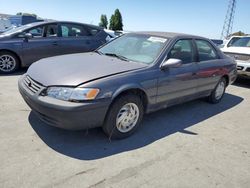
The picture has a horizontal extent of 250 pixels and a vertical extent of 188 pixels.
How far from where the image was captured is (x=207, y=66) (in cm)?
508

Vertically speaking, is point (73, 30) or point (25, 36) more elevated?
point (73, 30)

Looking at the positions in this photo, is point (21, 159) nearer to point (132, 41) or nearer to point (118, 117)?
point (118, 117)

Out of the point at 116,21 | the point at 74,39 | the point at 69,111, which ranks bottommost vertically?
the point at 69,111

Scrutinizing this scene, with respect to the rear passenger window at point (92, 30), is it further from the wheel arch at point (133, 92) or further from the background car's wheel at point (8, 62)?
the wheel arch at point (133, 92)

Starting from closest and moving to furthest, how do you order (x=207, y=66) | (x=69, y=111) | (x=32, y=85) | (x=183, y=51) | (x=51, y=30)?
(x=69, y=111) → (x=32, y=85) → (x=183, y=51) → (x=207, y=66) → (x=51, y=30)

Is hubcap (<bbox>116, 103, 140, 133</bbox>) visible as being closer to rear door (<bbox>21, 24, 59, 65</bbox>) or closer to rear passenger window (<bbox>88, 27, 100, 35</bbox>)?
rear door (<bbox>21, 24, 59, 65</bbox>)

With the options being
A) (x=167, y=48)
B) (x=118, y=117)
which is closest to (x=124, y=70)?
(x=118, y=117)

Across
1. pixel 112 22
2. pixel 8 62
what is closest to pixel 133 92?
pixel 8 62

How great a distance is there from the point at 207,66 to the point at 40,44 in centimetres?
465

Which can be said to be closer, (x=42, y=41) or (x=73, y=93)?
(x=73, y=93)

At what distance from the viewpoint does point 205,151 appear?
141 inches

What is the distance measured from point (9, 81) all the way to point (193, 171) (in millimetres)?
4916

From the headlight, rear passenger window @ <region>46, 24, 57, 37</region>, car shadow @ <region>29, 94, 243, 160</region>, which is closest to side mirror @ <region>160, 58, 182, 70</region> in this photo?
car shadow @ <region>29, 94, 243, 160</region>

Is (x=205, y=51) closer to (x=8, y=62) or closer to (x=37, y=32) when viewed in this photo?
(x=37, y=32)
